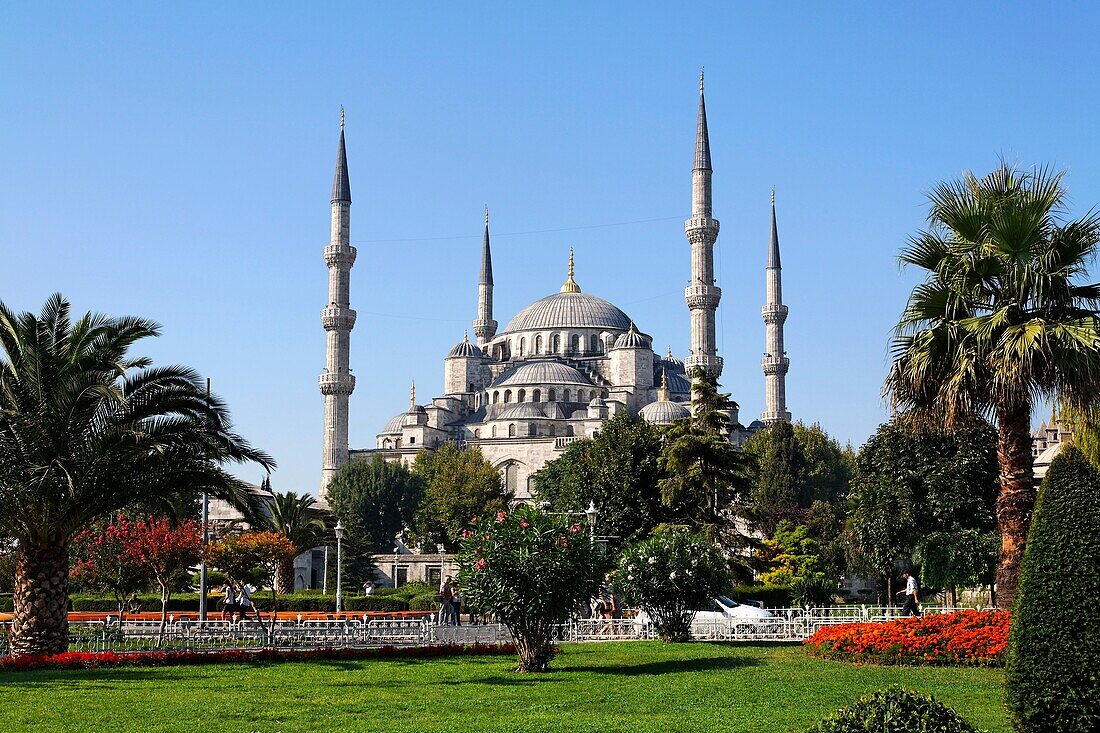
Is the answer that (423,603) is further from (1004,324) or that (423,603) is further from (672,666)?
(1004,324)

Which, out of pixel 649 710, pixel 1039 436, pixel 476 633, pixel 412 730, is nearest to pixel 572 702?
pixel 649 710

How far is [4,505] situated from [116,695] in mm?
4272

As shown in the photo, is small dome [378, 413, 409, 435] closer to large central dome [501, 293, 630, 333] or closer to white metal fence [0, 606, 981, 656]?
large central dome [501, 293, 630, 333]

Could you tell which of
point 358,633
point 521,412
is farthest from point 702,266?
point 358,633

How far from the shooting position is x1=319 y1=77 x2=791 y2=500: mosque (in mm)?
64000

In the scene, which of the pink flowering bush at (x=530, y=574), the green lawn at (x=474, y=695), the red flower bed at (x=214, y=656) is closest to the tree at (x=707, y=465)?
the red flower bed at (x=214, y=656)

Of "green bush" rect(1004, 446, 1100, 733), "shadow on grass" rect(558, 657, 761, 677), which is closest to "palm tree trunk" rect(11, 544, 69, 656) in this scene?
"shadow on grass" rect(558, 657, 761, 677)

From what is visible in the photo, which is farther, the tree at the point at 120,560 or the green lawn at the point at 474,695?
the tree at the point at 120,560

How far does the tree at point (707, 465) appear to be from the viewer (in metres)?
30.1

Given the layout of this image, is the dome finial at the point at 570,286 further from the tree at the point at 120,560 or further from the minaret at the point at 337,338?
the tree at the point at 120,560

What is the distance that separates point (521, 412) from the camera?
247 ft

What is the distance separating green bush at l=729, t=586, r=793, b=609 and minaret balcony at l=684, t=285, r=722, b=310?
106 feet

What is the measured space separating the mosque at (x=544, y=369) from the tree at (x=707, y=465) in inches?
1270

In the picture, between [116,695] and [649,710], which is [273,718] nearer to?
[116,695]
